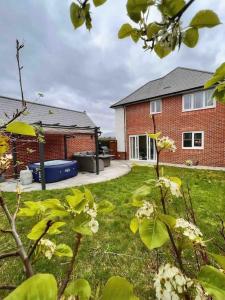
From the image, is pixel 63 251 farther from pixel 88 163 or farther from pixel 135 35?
pixel 88 163

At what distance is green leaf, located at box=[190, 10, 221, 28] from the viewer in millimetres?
604

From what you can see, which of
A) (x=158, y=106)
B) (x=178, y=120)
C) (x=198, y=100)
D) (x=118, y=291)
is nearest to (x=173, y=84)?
(x=158, y=106)

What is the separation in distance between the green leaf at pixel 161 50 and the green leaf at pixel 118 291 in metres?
0.83

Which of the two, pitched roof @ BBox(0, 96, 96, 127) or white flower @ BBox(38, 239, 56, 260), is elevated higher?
pitched roof @ BBox(0, 96, 96, 127)

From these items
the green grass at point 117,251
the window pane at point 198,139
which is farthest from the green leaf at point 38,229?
the window pane at point 198,139

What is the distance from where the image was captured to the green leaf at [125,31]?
82 cm

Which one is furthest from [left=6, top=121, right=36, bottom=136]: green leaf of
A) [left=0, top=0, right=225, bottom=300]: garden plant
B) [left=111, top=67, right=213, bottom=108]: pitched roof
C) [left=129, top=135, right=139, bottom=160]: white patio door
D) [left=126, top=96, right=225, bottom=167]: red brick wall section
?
[left=129, top=135, right=139, bottom=160]: white patio door

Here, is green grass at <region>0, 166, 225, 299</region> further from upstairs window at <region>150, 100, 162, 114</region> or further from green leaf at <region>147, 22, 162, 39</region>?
upstairs window at <region>150, 100, 162, 114</region>

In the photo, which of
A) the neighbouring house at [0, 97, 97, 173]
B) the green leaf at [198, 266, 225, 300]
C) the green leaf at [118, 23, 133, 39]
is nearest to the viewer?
the green leaf at [198, 266, 225, 300]

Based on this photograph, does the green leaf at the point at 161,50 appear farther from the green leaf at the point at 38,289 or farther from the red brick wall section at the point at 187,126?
the red brick wall section at the point at 187,126

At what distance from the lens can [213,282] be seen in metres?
0.51

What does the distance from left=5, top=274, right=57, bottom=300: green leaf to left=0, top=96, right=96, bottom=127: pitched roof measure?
11432mm

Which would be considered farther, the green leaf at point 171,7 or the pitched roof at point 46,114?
the pitched roof at point 46,114

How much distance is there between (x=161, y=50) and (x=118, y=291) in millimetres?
871
